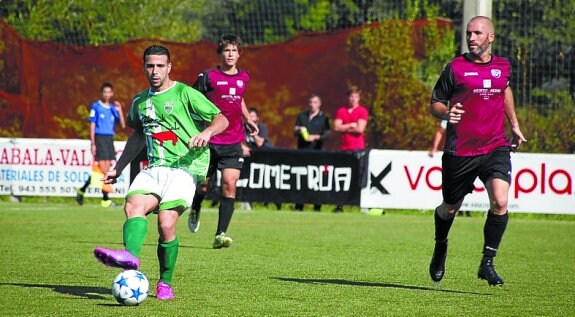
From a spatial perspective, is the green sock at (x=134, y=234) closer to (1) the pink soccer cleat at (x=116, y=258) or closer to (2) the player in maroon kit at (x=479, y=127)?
(1) the pink soccer cleat at (x=116, y=258)

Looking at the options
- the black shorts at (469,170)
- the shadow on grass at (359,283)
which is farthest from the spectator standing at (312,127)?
the black shorts at (469,170)

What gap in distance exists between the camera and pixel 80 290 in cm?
801

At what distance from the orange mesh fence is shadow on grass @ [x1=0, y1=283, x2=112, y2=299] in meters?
13.1

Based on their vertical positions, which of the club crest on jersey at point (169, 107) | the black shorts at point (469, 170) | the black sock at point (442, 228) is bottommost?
the black sock at point (442, 228)

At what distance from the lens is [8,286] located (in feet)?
26.6

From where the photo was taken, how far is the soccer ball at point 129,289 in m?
7.08

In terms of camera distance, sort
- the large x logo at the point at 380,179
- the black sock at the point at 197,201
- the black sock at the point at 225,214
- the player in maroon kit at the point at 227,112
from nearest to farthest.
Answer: the black sock at the point at 225,214 → the player in maroon kit at the point at 227,112 → the black sock at the point at 197,201 → the large x logo at the point at 380,179

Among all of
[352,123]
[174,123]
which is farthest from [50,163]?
[174,123]

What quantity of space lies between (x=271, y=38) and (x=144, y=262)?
20.1 meters

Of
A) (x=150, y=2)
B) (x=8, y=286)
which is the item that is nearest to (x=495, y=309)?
(x=8, y=286)

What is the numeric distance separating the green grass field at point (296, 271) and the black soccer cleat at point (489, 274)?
0.33 feet

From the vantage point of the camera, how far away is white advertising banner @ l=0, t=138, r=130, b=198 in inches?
789

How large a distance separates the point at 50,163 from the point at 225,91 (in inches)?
343

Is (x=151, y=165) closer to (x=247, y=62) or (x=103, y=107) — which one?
(x=103, y=107)
